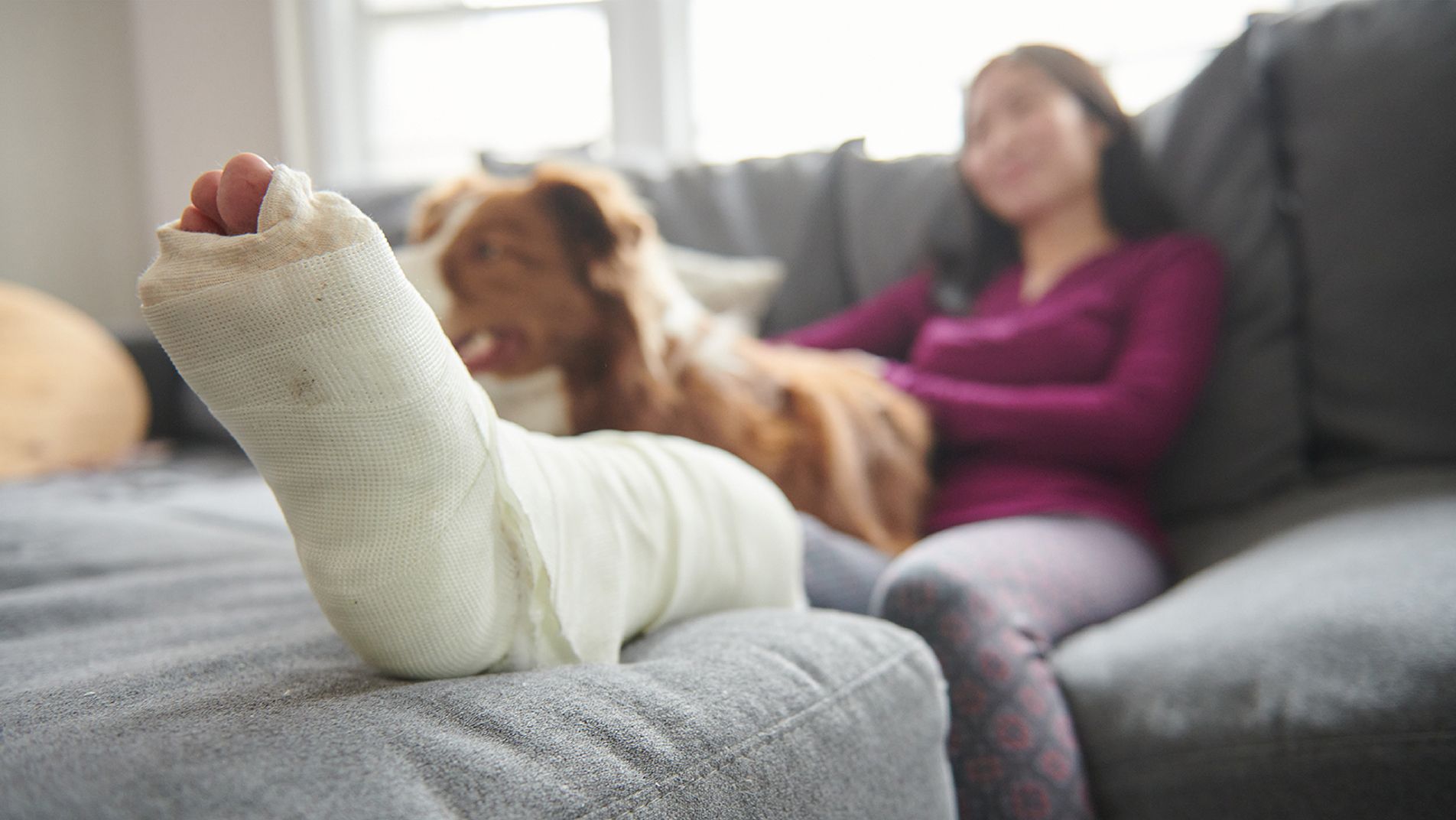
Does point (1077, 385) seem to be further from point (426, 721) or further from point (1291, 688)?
point (426, 721)

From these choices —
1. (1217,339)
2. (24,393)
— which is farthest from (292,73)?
(1217,339)

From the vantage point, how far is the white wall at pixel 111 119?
93.3 inches

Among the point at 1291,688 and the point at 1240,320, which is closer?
the point at 1291,688

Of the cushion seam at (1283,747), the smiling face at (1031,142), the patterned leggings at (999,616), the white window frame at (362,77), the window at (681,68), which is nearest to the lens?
the cushion seam at (1283,747)

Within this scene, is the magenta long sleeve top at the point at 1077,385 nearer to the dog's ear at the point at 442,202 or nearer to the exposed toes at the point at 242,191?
the dog's ear at the point at 442,202

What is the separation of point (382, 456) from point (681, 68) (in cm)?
204

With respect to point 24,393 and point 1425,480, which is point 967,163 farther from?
point 24,393

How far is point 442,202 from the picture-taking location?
0.89 meters

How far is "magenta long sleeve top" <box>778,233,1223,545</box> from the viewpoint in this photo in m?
0.94

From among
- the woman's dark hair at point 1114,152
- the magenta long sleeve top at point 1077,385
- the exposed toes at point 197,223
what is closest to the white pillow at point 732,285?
the magenta long sleeve top at point 1077,385

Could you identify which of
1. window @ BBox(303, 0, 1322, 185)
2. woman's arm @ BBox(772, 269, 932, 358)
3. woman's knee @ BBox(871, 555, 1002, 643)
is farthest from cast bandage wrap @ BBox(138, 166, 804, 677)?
window @ BBox(303, 0, 1322, 185)

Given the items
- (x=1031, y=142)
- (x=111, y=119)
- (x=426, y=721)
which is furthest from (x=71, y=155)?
(x=426, y=721)

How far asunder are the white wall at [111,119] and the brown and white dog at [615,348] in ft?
5.90

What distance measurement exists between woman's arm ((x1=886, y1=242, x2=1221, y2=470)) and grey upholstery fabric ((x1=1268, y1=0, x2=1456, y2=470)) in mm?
116
